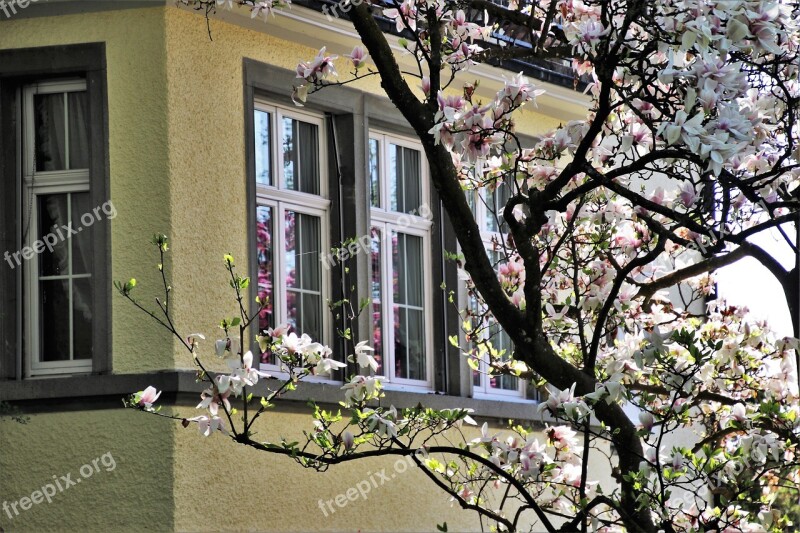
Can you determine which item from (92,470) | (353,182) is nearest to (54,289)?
(92,470)

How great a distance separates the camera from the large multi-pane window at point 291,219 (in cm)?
996

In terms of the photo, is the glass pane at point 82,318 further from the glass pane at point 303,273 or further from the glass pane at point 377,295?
the glass pane at point 377,295

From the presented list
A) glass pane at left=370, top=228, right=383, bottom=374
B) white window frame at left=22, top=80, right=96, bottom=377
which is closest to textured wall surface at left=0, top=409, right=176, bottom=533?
white window frame at left=22, top=80, right=96, bottom=377

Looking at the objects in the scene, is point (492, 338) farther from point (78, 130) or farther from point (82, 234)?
point (78, 130)

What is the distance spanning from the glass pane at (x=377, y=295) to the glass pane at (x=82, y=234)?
2.34 meters

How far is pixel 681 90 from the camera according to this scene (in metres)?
5.01

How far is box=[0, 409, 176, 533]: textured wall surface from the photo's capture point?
890 cm

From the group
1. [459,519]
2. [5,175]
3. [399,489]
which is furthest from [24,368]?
[459,519]

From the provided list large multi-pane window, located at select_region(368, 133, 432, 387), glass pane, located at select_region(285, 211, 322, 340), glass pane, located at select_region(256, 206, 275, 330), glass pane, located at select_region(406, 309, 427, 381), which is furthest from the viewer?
glass pane, located at select_region(406, 309, 427, 381)

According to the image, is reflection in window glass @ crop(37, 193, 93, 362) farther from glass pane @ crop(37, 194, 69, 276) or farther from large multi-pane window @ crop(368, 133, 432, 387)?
large multi-pane window @ crop(368, 133, 432, 387)

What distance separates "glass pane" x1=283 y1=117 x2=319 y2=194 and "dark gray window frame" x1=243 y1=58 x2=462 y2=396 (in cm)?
13

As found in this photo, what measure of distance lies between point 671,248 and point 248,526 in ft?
11.2

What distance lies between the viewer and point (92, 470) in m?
8.99

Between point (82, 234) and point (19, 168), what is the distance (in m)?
0.65
